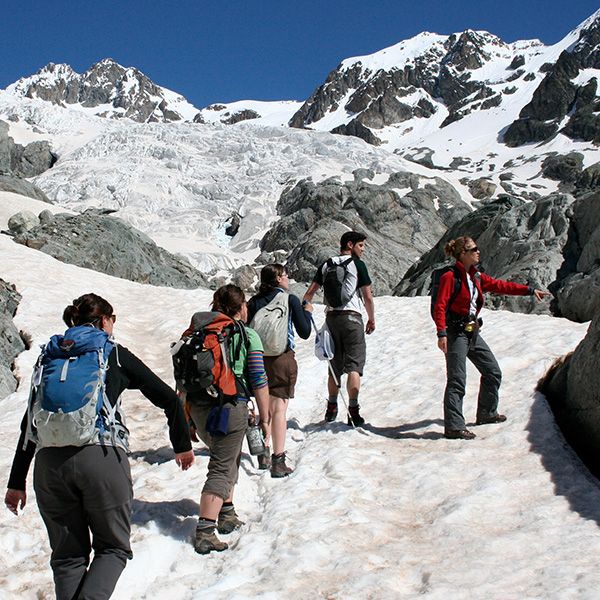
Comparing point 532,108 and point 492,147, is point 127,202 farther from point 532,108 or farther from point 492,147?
point 532,108

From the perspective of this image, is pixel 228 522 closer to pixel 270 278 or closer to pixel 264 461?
pixel 264 461

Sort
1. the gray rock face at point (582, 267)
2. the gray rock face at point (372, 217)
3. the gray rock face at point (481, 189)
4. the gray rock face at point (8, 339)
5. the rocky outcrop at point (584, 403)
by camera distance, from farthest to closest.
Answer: the gray rock face at point (481, 189) → the gray rock face at point (372, 217) → the gray rock face at point (582, 267) → the gray rock face at point (8, 339) → the rocky outcrop at point (584, 403)

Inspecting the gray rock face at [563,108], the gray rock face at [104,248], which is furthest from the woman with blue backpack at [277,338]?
the gray rock face at [563,108]

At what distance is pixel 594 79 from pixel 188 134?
107595 mm

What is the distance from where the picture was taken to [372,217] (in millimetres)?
62625

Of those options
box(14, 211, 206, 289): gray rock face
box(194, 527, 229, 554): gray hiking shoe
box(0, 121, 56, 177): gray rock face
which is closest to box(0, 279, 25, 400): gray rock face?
box(194, 527, 229, 554): gray hiking shoe

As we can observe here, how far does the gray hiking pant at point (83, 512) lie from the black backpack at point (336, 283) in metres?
4.12

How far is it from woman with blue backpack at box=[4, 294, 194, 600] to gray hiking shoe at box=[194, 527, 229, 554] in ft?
3.51

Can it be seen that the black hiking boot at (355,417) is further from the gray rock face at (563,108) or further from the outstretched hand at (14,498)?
the gray rock face at (563,108)

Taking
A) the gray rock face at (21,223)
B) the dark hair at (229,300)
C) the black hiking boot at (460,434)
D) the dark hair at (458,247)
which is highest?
Result: the gray rock face at (21,223)

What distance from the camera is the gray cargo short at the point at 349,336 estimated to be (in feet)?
24.7

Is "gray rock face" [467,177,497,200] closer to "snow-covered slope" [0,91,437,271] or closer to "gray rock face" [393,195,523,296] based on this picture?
"snow-covered slope" [0,91,437,271]

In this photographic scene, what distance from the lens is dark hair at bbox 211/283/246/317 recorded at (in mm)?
5227

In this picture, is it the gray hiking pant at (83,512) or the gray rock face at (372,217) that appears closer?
the gray hiking pant at (83,512)
